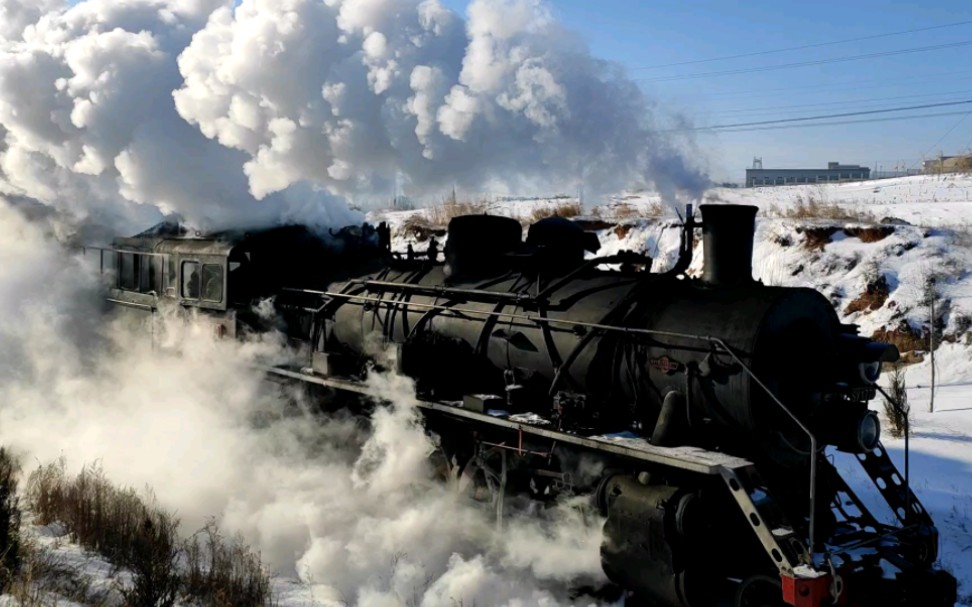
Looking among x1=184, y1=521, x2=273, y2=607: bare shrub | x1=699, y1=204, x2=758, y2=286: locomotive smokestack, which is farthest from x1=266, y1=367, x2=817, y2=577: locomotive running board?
x1=184, y1=521, x2=273, y2=607: bare shrub

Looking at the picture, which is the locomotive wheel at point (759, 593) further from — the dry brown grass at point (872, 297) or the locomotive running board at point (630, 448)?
the dry brown grass at point (872, 297)

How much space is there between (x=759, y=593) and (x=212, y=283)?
6659 mm

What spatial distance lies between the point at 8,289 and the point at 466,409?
28.8 ft

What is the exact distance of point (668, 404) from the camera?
5.86 m

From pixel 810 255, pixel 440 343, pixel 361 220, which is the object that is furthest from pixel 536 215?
pixel 440 343

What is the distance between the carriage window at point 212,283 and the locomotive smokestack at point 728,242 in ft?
18.0

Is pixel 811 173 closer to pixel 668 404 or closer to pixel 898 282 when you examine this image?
pixel 898 282

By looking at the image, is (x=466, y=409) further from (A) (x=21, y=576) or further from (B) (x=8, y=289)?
(B) (x=8, y=289)

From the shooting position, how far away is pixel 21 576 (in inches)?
236

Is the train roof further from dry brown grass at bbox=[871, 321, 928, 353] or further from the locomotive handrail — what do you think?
dry brown grass at bbox=[871, 321, 928, 353]

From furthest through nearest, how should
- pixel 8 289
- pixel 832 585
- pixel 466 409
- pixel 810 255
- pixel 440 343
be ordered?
pixel 810 255, pixel 8 289, pixel 440 343, pixel 466 409, pixel 832 585

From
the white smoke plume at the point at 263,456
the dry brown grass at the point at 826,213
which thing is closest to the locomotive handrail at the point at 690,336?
the white smoke plume at the point at 263,456

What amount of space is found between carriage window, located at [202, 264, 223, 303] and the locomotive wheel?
248 inches

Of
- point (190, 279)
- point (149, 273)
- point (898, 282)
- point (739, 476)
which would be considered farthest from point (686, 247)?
point (898, 282)
